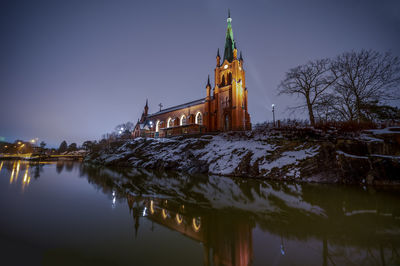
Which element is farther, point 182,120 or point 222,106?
point 182,120

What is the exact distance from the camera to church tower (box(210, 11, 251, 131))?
30781mm

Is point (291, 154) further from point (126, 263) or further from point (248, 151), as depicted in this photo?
point (126, 263)

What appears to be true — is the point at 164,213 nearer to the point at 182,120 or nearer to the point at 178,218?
the point at 178,218

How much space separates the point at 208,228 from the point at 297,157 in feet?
37.2

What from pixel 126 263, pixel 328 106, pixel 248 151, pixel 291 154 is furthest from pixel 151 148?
pixel 328 106

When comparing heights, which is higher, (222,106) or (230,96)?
(230,96)

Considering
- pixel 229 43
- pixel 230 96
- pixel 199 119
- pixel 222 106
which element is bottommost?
pixel 199 119

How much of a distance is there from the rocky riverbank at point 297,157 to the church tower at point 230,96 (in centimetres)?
1220

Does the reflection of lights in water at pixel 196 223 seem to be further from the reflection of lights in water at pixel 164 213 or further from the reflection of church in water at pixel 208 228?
the reflection of lights in water at pixel 164 213

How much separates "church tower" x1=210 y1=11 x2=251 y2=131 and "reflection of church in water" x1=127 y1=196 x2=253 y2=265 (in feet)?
84.4

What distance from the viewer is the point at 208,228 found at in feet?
11.2

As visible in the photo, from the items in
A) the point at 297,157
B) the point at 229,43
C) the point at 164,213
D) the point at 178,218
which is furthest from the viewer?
the point at 229,43

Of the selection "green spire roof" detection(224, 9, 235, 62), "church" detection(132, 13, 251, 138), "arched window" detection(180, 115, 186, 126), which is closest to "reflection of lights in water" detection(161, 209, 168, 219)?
"church" detection(132, 13, 251, 138)

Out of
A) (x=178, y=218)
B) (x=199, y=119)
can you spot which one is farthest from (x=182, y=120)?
(x=178, y=218)
